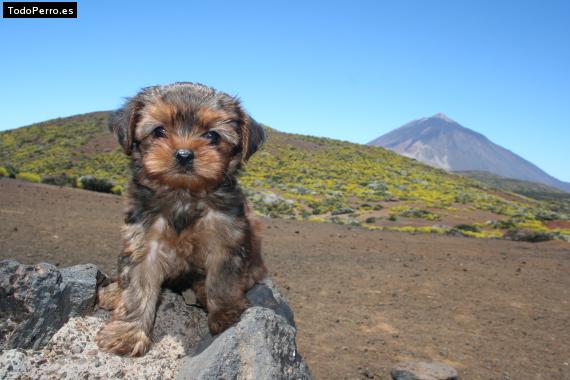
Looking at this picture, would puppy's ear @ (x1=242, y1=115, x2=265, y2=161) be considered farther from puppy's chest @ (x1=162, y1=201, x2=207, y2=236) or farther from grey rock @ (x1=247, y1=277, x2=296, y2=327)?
grey rock @ (x1=247, y1=277, x2=296, y2=327)

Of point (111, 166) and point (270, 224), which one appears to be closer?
point (270, 224)

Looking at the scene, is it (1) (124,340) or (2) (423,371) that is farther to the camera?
(2) (423,371)

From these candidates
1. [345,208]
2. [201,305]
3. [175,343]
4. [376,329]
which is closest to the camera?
[175,343]

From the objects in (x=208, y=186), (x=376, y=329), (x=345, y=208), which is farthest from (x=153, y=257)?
(x=345, y=208)

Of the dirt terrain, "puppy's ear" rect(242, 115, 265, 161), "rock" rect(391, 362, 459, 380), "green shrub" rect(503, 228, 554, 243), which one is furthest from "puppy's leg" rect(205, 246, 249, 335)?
"green shrub" rect(503, 228, 554, 243)

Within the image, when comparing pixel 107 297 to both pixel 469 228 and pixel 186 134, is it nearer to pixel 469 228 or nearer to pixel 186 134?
pixel 186 134

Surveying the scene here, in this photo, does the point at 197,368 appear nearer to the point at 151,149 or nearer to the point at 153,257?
the point at 153,257

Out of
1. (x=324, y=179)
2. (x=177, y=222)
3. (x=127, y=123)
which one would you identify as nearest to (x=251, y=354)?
(x=177, y=222)

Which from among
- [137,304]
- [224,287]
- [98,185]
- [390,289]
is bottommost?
[390,289]
